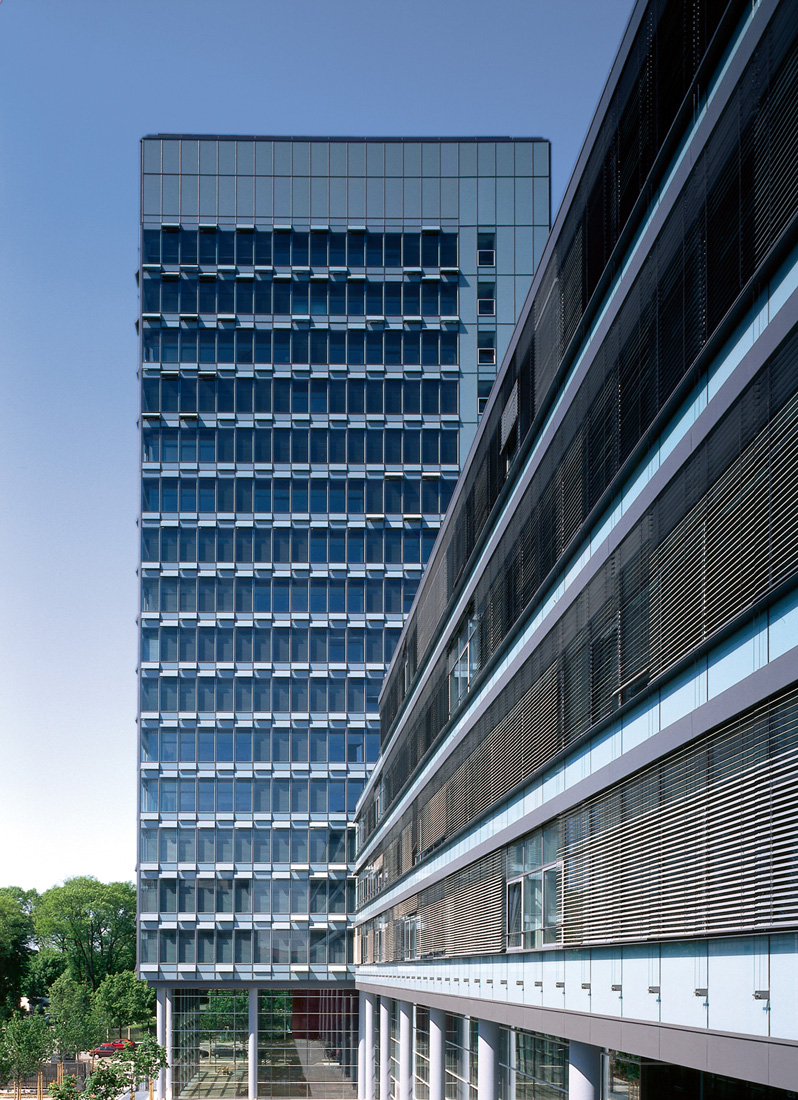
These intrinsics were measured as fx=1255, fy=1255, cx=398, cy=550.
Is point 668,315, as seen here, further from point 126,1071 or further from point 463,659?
point 126,1071

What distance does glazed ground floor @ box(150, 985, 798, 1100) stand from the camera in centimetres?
3366

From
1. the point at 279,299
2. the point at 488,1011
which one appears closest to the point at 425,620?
the point at 488,1011


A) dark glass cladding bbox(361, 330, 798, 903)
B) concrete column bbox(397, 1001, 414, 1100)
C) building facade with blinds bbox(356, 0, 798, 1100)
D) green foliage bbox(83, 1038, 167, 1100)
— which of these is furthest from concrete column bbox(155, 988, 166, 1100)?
dark glass cladding bbox(361, 330, 798, 903)

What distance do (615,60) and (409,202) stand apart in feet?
230

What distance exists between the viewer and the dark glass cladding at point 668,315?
1253 centimetres

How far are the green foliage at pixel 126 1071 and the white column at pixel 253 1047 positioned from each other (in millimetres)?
6134

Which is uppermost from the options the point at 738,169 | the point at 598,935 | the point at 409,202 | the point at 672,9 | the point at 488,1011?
the point at 409,202

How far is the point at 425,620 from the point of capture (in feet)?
143

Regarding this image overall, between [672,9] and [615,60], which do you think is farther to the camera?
[615,60]

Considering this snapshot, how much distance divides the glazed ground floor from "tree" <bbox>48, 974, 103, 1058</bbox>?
14.6m

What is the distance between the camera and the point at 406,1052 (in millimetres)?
51219

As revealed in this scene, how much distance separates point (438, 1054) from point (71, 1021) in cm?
6368

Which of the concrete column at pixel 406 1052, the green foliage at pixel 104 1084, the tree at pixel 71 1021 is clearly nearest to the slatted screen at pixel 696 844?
the concrete column at pixel 406 1052

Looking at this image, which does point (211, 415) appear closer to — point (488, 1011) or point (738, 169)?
point (488, 1011)
